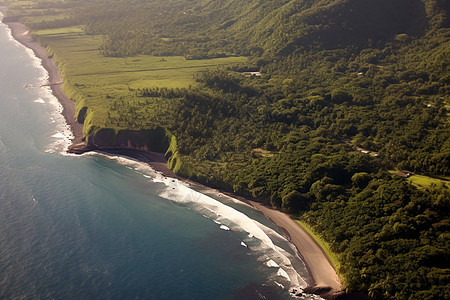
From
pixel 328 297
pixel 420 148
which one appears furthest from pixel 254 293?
pixel 420 148

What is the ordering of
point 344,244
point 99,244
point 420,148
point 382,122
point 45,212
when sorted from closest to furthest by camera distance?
1. point 344,244
2. point 99,244
3. point 45,212
4. point 420,148
5. point 382,122

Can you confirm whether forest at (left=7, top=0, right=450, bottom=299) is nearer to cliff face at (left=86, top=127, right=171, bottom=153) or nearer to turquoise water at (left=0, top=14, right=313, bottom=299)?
cliff face at (left=86, top=127, right=171, bottom=153)

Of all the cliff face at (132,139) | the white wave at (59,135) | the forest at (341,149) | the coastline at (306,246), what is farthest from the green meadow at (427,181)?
the white wave at (59,135)

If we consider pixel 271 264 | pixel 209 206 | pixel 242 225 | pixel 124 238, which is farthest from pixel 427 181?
pixel 124 238

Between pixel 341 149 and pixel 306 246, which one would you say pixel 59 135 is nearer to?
pixel 341 149

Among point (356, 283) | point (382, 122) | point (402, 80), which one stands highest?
point (402, 80)

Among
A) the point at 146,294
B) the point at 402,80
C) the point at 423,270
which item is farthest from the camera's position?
the point at 402,80

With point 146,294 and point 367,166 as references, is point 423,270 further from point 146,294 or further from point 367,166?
point 146,294

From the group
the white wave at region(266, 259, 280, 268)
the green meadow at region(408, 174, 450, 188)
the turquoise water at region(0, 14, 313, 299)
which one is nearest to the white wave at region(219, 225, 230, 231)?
the turquoise water at region(0, 14, 313, 299)
